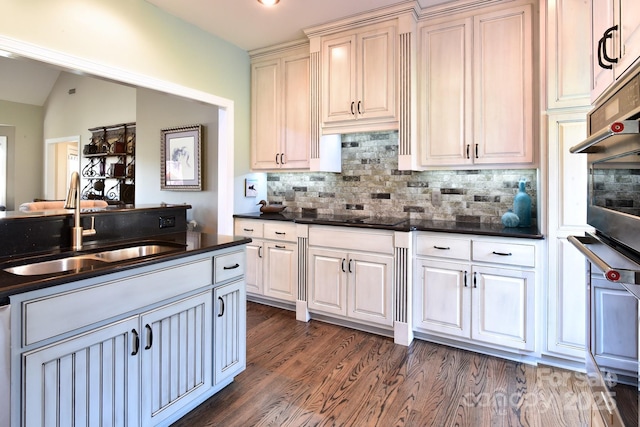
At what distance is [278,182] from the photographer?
4238 mm

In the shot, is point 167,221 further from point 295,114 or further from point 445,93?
point 445,93

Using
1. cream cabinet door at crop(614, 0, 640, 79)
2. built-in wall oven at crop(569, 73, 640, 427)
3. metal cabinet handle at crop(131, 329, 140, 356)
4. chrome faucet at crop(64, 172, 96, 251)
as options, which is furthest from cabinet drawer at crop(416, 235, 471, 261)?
chrome faucet at crop(64, 172, 96, 251)

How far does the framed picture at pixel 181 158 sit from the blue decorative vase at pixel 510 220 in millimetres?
2934

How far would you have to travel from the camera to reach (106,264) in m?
1.50

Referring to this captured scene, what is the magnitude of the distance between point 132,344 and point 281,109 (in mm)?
2828

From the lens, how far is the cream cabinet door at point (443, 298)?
8.54 feet

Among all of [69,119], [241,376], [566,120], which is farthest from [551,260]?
[69,119]

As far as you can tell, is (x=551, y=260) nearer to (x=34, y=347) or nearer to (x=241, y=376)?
(x=241, y=376)

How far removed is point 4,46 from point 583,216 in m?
3.63

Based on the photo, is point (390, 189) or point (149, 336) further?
point (390, 189)

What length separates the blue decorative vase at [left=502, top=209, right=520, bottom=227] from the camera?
269 centimetres

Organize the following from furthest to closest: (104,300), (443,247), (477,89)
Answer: (477,89)
(443,247)
(104,300)

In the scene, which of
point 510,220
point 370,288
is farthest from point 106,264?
point 510,220

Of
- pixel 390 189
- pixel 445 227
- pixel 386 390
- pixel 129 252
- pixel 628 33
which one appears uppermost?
pixel 628 33
